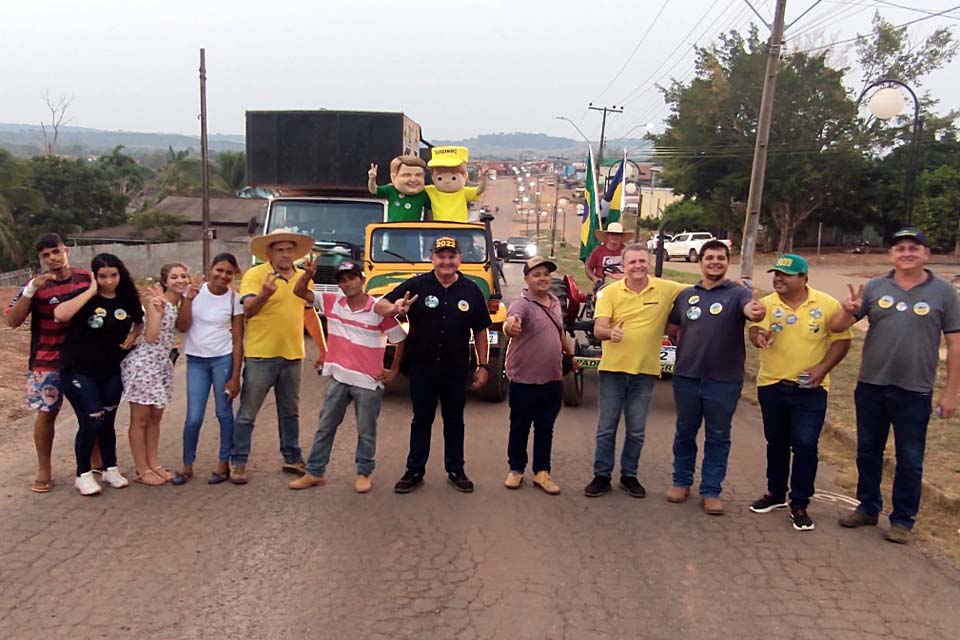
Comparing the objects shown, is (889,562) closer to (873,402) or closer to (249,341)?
(873,402)

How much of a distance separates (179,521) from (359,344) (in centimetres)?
165

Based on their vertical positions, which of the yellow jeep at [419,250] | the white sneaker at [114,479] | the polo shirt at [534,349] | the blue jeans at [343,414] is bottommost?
the white sneaker at [114,479]

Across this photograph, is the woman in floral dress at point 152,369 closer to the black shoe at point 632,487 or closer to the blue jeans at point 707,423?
the black shoe at point 632,487

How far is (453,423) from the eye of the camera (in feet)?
20.2

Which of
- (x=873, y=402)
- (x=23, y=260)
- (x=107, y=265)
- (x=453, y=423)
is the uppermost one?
(x=107, y=265)

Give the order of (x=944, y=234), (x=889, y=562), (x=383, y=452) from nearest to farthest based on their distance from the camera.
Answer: (x=889, y=562) < (x=383, y=452) < (x=944, y=234)

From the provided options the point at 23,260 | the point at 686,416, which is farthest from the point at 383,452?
the point at 23,260

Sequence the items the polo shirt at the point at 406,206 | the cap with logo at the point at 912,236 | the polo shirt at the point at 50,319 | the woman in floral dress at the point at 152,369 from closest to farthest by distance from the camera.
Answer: the cap with logo at the point at 912,236 < the polo shirt at the point at 50,319 < the woman in floral dress at the point at 152,369 < the polo shirt at the point at 406,206

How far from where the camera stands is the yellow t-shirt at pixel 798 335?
549cm

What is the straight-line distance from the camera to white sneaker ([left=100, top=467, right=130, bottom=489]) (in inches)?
234

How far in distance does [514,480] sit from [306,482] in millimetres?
1518

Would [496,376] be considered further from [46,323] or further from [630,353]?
[46,323]

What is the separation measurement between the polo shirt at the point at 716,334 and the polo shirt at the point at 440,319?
1.47m

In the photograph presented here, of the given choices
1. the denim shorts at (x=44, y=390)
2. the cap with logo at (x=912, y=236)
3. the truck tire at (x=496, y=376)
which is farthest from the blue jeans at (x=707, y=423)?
the denim shorts at (x=44, y=390)
